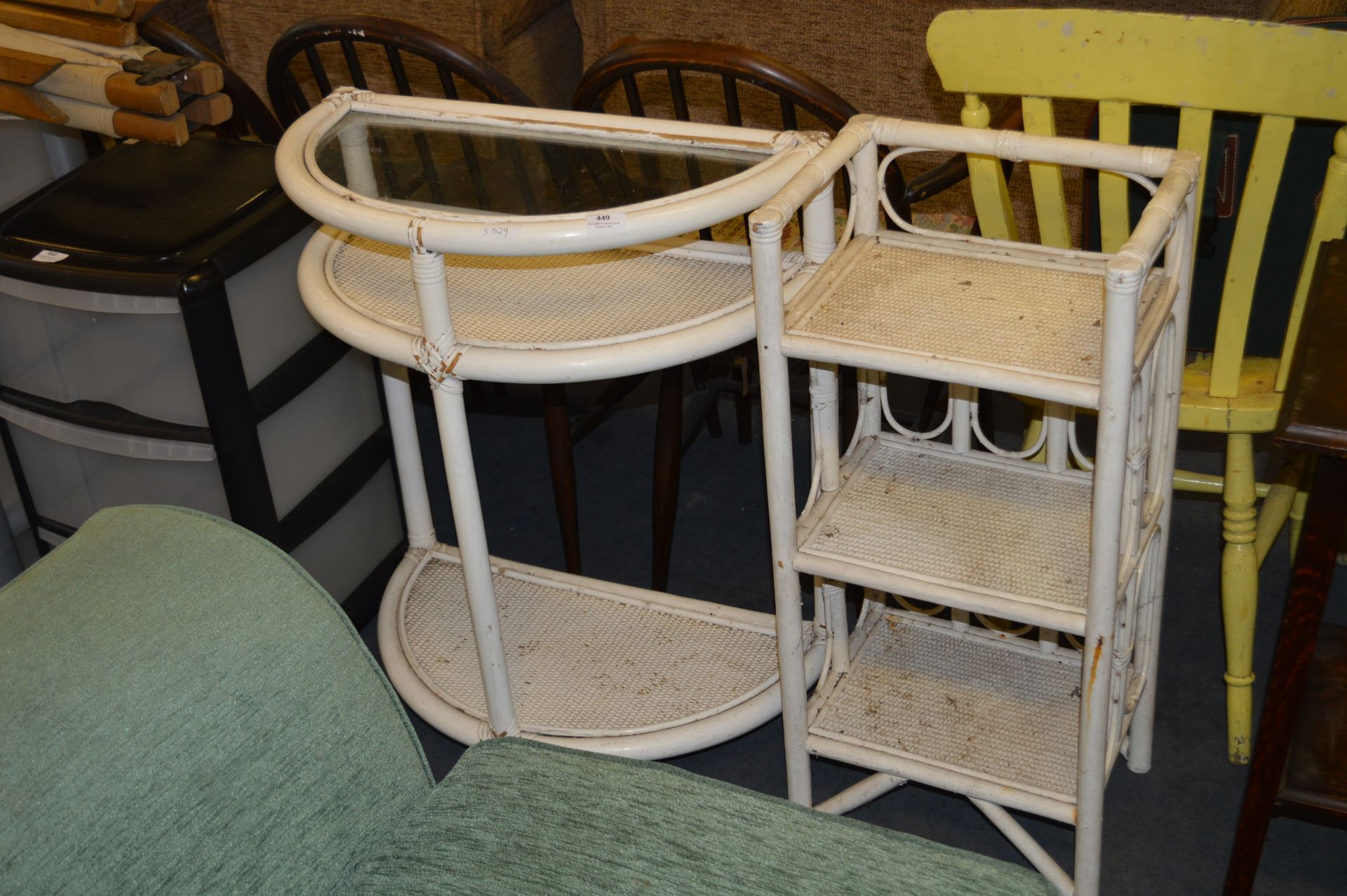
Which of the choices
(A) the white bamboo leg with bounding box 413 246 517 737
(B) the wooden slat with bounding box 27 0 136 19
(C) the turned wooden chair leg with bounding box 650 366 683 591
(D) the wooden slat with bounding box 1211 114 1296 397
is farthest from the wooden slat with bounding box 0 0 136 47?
(D) the wooden slat with bounding box 1211 114 1296 397

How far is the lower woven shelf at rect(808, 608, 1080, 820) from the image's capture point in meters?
1.35

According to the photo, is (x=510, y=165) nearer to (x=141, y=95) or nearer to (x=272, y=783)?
(x=141, y=95)

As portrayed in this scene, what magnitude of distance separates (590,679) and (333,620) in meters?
0.66

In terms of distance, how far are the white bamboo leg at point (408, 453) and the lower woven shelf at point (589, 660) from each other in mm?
42

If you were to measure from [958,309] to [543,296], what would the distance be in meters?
0.39

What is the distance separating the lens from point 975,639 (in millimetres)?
1577

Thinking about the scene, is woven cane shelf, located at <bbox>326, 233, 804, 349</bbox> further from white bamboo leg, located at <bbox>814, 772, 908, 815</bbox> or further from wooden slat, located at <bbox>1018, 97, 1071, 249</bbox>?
white bamboo leg, located at <bbox>814, 772, 908, 815</bbox>

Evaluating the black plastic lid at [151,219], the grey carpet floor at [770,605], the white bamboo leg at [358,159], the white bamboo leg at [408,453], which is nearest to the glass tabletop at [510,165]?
the white bamboo leg at [358,159]

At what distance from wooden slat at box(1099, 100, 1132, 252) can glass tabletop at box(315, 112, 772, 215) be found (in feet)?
1.19

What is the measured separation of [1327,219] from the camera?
1315mm

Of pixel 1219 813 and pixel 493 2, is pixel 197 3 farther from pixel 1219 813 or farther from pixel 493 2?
pixel 1219 813

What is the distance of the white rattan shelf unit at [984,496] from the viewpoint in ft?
3.59

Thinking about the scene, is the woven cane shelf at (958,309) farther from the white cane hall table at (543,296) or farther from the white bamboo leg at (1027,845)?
the white bamboo leg at (1027,845)

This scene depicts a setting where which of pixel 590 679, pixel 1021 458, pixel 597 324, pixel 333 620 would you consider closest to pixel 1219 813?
pixel 1021 458
